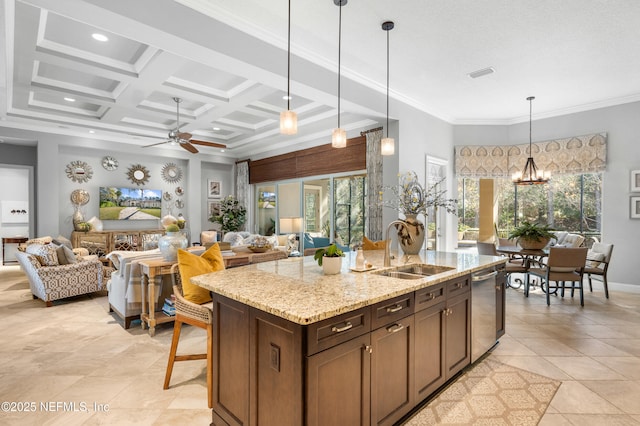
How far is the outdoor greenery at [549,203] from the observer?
6.20 m

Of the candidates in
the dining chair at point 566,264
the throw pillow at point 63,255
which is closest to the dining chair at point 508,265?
the dining chair at point 566,264

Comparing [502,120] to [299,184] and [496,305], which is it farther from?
[496,305]

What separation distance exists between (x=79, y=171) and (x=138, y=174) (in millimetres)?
A: 1176

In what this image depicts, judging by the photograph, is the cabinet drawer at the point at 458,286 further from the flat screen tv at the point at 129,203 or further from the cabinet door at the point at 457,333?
the flat screen tv at the point at 129,203

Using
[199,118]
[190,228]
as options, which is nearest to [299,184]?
[199,118]

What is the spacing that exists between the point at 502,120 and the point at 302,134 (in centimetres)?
412

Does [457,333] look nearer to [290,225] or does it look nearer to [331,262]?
[331,262]

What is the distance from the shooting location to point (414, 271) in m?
2.91

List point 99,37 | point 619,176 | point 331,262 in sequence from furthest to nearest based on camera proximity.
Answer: point 619,176 < point 99,37 < point 331,262

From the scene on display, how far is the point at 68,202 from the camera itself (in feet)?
23.9

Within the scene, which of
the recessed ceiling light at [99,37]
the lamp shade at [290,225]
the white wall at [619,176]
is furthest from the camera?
the lamp shade at [290,225]

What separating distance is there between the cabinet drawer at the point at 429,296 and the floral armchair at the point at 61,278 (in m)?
5.02

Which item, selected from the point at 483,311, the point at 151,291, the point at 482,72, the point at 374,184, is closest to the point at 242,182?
the point at 374,184

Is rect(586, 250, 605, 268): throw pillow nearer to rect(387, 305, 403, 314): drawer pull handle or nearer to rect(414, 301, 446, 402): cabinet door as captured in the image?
rect(414, 301, 446, 402): cabinet door
